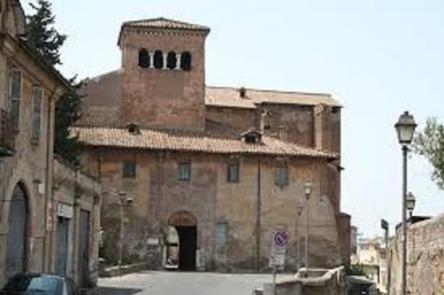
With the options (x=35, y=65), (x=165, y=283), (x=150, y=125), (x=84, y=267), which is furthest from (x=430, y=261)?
(x=150, y=125)

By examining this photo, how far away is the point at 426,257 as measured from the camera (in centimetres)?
2272

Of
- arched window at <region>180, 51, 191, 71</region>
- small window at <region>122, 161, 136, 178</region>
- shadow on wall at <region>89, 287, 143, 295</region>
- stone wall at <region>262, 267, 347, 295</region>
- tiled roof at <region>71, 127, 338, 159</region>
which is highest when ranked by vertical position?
arched window at <region>180, 51, 191, 71</region>

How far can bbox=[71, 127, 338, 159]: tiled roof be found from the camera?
→ 63594 millimetres

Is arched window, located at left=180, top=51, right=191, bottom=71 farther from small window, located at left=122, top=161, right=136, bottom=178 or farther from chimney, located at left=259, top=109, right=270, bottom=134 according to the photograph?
small window, located at left=122, top=161, right=136, bottom=178

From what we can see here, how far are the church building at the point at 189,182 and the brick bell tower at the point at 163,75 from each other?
0.33 feet

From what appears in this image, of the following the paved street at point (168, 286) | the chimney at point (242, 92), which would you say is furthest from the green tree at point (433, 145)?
the chimney at point (242, 92)

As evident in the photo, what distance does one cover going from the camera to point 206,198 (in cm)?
6406

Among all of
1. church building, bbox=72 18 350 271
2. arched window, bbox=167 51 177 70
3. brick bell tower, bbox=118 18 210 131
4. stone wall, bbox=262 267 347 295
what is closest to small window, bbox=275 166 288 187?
church building, bbox=72 18 350 271

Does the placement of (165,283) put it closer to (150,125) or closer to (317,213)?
(317,213)

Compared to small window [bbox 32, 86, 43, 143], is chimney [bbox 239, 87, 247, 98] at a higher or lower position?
higher

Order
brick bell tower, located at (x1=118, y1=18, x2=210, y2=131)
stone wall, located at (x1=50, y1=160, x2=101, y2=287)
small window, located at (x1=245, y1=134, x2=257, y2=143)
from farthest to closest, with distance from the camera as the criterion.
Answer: brick bell tower, located at (x1=118, y1=18, x2=210, y2=131) → small window, located at (x1=245, y1=134, x2=257, y2=143) → stone wall, located at (x1=50, y1=160, x2=101, y2=287)

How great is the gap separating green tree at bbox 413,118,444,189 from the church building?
15332mm

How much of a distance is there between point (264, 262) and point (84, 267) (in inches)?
1175

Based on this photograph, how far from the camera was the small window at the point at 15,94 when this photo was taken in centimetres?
2334
